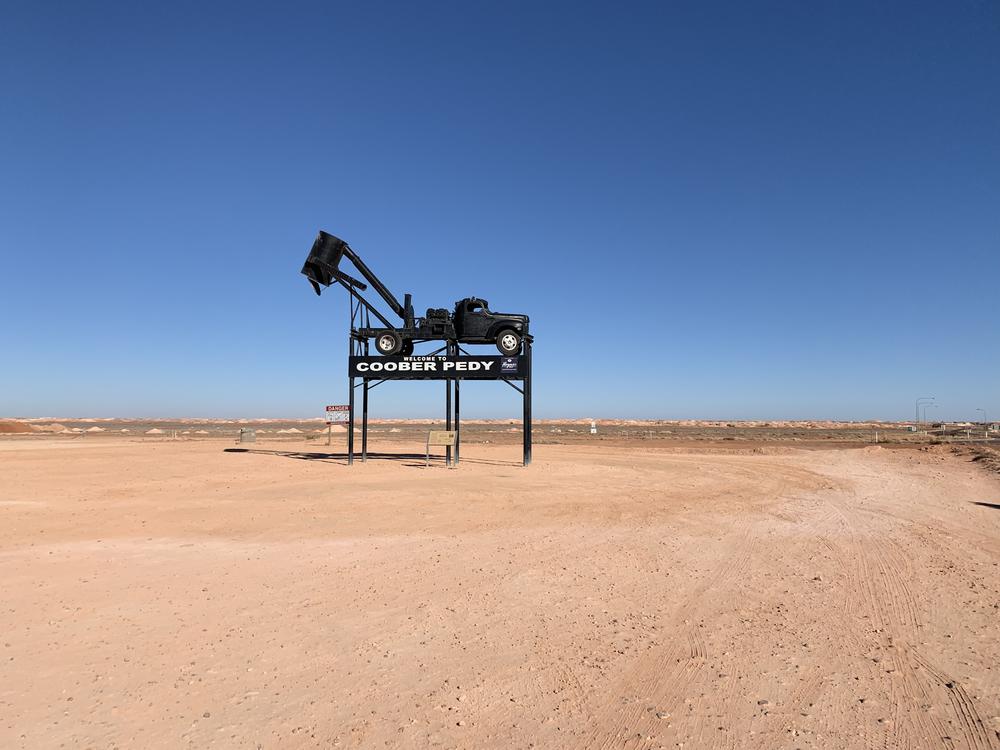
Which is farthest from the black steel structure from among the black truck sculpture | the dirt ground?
the dirt ground

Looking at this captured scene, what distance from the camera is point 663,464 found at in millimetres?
23734

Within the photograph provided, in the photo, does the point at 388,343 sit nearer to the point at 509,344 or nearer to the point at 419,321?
the point at 419,321

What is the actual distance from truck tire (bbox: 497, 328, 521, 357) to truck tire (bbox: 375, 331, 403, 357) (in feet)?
12.7

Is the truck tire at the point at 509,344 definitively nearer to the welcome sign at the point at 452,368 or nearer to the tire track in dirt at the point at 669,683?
the welcome sign at the point at 452,368

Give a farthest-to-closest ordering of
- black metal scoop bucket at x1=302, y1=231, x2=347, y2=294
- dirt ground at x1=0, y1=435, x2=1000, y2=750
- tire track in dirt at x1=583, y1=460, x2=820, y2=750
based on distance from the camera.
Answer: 1. black metal scoop bucket at x1=302, y1=231, x2=347, y2=294
2. dirt ground at x1=0, y1=435, x2=1000, y2=750
3. tire track in dirt at x1=583, y1=460, x2=820, y2=750

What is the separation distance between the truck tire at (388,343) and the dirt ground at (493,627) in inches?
414

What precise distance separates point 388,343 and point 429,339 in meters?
1.57

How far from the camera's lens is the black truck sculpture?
72.7 feet

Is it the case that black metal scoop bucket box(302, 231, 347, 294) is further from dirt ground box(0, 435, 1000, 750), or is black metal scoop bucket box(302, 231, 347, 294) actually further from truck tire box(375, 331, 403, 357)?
dirt ground box(0, 435, 1000, 750)

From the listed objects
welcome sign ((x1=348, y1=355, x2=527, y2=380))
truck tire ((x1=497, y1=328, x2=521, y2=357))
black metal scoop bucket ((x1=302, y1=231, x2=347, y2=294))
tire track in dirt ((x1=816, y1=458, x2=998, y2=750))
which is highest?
black metal scoop bucket ((x1=302, y1=231, x2=347, y2=294))

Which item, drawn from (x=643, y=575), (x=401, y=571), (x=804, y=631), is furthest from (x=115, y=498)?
(x=804, y=631)

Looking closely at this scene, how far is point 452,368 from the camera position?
22.2 m

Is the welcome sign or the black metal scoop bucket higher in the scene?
the black metal scoop bucket

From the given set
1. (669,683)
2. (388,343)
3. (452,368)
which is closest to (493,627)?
(669,683)
